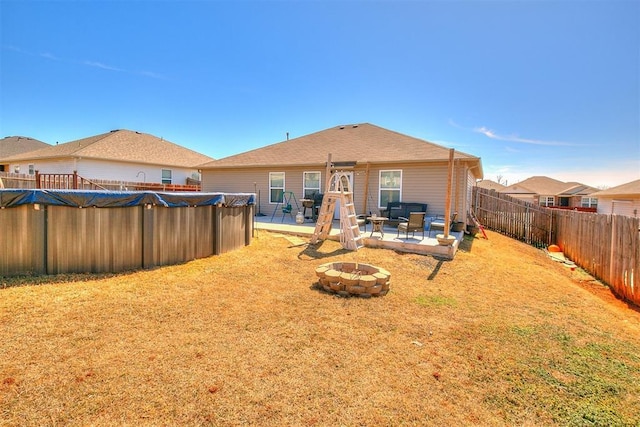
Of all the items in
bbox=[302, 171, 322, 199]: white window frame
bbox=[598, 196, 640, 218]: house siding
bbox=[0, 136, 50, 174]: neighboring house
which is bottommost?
bbox=[598, 196, 640, 218]: house siding

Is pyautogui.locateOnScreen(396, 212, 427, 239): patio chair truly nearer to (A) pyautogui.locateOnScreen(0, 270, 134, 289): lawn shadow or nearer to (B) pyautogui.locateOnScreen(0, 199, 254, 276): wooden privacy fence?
(B) pyautogui.locateOnScreen(0, 199, 254, 276): wooden privacy fence

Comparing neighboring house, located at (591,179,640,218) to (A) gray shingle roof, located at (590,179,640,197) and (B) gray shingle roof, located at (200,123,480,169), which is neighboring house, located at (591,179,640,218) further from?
(B) gray shingle roof, located at (200,123,480,169)

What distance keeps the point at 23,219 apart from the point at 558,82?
18.5m

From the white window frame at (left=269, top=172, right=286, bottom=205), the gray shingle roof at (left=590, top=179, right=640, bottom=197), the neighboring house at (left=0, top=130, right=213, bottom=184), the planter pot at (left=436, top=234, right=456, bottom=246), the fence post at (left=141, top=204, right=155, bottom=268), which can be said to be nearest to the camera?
the fence post at (left=141, top=204, right=155, bottom=268)

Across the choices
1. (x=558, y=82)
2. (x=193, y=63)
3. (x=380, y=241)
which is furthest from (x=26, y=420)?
(x=558, y=82)

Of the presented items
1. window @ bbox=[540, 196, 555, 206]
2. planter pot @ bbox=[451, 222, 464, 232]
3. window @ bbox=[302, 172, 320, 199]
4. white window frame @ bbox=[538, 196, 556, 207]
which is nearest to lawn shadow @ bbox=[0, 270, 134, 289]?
window @ bbox=[302, 172, 320, 199]

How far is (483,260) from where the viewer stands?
6.79 m

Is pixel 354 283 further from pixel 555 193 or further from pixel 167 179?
pixel 555 193

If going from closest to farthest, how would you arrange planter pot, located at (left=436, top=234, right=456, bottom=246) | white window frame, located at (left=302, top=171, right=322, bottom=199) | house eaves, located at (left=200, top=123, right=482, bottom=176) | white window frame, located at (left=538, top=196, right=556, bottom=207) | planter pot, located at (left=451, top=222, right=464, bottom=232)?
planter pot, located at (left=436, top=234, right=456, bottom=246) < planter pot, located at (left=451, top=222, right=464, bottom=232) < house eaves, located at (left=200, top=123, right=482, bottom=176) < white window frame, located at (left=302, top=171, right=322, bottom=199) < white window frame, located at (left=538, top=196, right=556, bottom=207)

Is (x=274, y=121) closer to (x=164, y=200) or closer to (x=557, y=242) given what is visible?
(x=164, y=200)

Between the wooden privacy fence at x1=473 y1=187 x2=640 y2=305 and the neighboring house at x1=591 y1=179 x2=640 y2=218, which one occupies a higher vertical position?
the neighboring house at x1=591 y1=179 x2=640 y2=218

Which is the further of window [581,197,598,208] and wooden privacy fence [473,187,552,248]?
window [581,197,598,208]

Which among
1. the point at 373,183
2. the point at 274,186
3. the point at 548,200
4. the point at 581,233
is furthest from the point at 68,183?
the point at 548,200

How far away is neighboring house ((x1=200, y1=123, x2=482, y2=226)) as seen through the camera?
1017 cm
